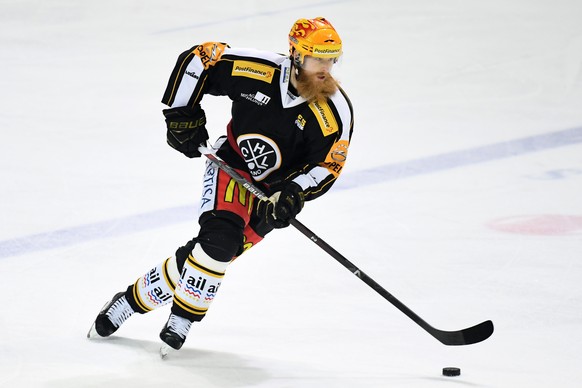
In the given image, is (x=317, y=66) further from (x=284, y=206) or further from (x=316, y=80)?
(x=284, y=206)

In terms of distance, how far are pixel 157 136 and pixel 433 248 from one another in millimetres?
1888

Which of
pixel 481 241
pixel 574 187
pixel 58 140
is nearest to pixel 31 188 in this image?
pixel 58 140

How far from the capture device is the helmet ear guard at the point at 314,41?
3381 mm

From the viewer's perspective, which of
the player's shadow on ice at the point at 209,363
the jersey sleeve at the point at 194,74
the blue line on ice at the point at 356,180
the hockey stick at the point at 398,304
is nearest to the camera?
the player's shadow on ice at the point at 209,363

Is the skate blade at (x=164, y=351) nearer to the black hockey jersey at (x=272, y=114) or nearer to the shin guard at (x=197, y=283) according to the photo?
the shin guard at (x=197, y=283)

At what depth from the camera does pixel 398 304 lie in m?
3.46

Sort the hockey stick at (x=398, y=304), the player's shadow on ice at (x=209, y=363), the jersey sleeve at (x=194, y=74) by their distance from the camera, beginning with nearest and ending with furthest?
1. the player's shadow on ice at (x=209, y=363)
2. the hockey stick at (x=398, y=304)
3. the jersey sleeve at (x=194, y=74)

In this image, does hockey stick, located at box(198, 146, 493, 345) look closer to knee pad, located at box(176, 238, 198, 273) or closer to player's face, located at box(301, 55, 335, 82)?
knee pad, located at box(176, 238, 198, 273)

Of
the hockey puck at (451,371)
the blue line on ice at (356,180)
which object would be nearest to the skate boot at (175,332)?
the hockey puck at (451,371)

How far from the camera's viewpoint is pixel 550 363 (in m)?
3.48

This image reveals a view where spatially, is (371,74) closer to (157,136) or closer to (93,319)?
(157,136)

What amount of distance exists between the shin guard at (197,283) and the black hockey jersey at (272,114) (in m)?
0.34

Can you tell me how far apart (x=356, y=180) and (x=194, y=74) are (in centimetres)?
181

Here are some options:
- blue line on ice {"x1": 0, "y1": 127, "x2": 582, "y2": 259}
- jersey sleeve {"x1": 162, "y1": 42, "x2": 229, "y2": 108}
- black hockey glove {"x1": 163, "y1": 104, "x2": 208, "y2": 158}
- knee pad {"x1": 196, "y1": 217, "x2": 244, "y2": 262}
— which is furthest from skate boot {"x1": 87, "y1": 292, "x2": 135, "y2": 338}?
blue line on ice {"x1": 0, "y1": 127, "x2": 582, "y2": 259}
